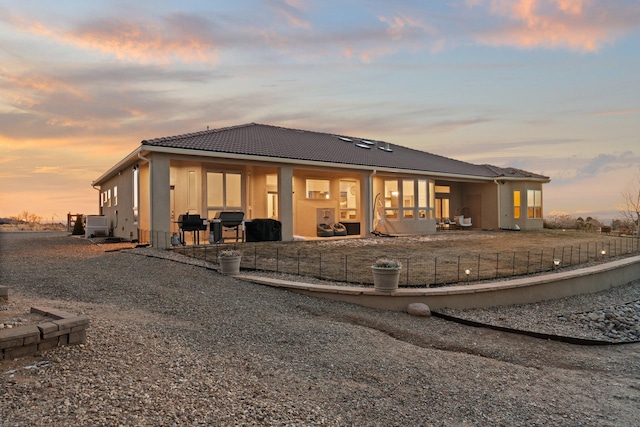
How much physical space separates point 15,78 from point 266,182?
8.88m

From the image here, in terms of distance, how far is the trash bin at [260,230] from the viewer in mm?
15125

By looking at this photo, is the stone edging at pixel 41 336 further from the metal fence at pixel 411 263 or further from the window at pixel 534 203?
the window at pixel 534 203

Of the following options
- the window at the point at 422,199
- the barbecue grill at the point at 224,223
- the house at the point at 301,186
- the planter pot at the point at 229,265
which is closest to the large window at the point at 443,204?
the house at the point at 301,186

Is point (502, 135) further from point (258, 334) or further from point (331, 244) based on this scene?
point (258, 334)

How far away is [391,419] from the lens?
358 centimetres

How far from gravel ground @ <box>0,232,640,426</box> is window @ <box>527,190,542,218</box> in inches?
732

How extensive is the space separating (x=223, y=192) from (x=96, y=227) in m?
9.06

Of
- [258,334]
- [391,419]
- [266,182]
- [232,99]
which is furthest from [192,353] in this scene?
[232,99]

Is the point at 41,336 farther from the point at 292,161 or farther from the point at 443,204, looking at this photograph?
the point at 443,204

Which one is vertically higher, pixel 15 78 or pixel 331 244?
pixel 15 78

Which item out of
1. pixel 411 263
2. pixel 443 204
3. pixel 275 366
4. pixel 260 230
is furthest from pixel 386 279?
pixel 443 204

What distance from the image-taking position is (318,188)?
19.7m

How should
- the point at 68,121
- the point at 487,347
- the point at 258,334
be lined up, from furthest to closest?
the point at 68,121, the point at 487,347, the point at 258,334

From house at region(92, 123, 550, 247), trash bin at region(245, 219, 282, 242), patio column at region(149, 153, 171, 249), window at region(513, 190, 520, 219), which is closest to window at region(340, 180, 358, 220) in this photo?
house at region(92, 123, 550, 247)
